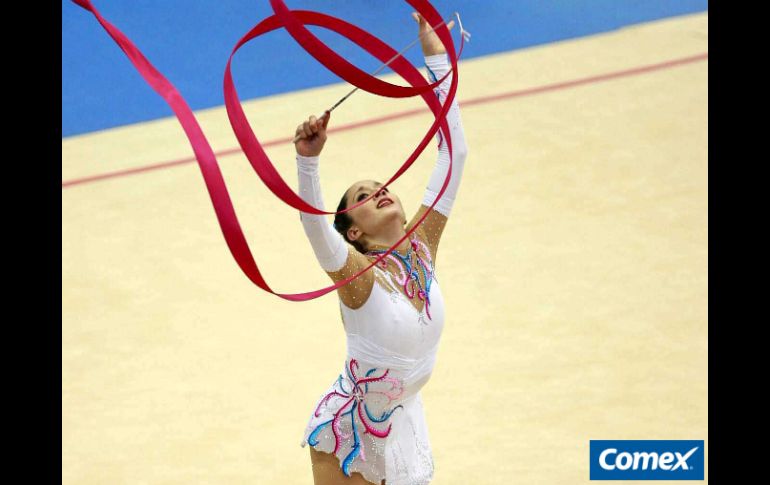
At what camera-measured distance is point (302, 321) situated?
18.5 ft

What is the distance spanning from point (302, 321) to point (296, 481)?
44.3 inches

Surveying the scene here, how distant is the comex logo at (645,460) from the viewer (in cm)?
461

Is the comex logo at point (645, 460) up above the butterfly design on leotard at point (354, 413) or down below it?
above

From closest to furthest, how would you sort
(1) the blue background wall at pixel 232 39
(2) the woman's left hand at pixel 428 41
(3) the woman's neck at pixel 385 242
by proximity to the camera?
(3) the woman's neck at pixel 385 242
(2) the woman's left hand at pixel 428 41
(1) the blue background wall at pixel 232 39

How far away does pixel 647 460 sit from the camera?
15.2ft

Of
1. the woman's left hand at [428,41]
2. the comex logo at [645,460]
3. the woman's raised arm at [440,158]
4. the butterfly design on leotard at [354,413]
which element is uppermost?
the woman's left hand at [428,41]

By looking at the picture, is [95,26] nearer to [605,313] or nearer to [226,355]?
[226,355]

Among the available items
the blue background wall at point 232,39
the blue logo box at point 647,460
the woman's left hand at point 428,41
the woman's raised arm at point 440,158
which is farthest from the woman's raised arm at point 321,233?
the blue background wall at point 232,39

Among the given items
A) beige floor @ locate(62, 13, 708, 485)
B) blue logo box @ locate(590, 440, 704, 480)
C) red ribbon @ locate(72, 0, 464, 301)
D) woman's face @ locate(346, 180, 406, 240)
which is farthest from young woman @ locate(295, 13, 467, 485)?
blue logo box @ locate(590, 440, 704, 480)

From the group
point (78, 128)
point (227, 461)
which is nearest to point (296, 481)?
point (227, 461)

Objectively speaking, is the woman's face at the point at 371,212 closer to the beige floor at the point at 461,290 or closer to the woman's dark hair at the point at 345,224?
the woman's dark hair at the point at 345,224

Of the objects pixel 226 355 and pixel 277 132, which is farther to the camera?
pixel 277 132

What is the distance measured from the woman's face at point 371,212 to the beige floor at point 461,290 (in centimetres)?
121

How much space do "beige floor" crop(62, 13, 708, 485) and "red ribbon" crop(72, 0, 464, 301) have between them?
1.54 m
